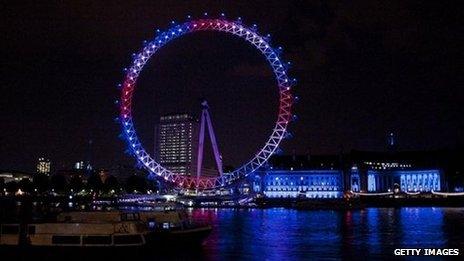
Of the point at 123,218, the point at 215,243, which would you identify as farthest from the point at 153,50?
the point at 123,218

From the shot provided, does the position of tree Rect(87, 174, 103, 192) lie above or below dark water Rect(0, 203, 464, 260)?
above

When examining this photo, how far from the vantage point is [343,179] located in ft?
522

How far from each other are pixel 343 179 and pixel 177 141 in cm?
4500

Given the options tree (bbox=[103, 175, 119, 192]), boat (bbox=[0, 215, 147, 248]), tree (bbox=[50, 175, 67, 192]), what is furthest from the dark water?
tree (bbox=[103, 175, 119, 192])

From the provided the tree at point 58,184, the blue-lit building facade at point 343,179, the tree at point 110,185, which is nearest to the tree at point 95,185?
the tree at point 110,185

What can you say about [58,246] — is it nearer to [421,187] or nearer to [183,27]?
[183,27]

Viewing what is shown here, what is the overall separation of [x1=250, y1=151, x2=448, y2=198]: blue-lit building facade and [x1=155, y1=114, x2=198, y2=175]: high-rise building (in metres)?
20.4

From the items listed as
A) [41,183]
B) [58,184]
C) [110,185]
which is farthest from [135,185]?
[41,183]

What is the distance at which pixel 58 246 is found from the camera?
91.4ft

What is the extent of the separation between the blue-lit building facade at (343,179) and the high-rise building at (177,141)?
2044cm

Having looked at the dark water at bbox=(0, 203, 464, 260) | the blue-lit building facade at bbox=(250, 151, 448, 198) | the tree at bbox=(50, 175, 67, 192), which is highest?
the blue-lit building facade at bbox=(250, 151, 448, 198)

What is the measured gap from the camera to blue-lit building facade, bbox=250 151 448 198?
516 ft

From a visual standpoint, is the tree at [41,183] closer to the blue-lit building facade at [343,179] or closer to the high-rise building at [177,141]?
the high-rise building at [177,141]

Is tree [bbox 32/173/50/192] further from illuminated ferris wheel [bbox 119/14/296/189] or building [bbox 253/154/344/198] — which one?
building [bbox 253/154/344/198]
